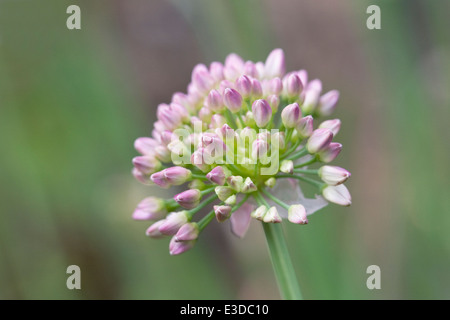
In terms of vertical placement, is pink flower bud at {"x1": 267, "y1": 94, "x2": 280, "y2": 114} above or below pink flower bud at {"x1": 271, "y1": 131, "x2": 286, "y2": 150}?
above

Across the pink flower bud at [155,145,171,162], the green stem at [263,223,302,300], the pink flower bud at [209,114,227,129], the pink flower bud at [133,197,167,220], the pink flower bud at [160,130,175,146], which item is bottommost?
the green stem at [263,223,302,300]

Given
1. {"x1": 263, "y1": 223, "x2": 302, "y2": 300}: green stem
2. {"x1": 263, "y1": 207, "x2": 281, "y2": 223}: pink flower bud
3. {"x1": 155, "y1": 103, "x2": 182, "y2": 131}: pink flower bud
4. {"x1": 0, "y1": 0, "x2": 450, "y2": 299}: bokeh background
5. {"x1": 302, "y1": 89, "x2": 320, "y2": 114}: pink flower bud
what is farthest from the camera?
{"x1": 0, "y1": 0, "x2": 450, "y2": 299}: bokeh background

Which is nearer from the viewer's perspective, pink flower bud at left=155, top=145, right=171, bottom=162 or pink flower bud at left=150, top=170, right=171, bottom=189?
pink flower bud at left=150, top=170, right=171, bottom=189

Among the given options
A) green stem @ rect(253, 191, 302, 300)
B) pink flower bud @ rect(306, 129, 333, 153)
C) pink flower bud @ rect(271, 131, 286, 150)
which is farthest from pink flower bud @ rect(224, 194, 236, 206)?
pink flower bud @ rect(306, 129, 333, 153)

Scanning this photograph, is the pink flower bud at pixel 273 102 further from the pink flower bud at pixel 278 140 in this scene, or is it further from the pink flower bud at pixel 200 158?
the pink flower bud at pixel 200 158

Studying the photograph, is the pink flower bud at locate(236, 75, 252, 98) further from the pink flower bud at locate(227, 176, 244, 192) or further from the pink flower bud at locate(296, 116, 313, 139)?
the pink flower bud at locate(227, 176, 244, 192)
